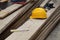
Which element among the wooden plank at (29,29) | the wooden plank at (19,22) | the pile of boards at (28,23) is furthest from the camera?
the wooden plank at (19,22)

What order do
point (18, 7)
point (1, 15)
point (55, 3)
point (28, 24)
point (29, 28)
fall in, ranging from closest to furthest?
point (29, 28)
point (28, 24)
point (1, 15)
point (18, 7)
point (55, 3)

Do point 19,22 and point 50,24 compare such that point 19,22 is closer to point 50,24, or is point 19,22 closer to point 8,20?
point 8,20

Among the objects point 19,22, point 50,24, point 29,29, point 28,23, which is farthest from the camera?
point 50,24

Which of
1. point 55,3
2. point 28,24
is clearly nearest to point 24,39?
point 28,24

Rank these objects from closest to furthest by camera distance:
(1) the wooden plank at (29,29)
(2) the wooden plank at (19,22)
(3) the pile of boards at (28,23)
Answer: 1. (1) the wooden plank at (29,29)
2. (3) the pile of boards at (28,23)
3. (2) the wooden plank at (19,22)

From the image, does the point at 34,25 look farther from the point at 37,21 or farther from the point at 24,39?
the point at 24,39

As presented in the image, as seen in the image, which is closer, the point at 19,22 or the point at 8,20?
the point at 8,20

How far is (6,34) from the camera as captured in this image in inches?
112

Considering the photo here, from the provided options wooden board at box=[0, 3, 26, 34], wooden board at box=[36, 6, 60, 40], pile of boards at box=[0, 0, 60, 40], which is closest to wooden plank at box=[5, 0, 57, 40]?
pile of boards at box=[0, 0, 60, 40]

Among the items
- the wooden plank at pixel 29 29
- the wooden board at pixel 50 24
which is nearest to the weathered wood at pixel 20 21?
the wooden plank at pixel 29 29

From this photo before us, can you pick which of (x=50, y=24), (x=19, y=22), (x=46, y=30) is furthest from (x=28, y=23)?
(x=50, y=24)

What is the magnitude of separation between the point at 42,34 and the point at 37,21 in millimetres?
302

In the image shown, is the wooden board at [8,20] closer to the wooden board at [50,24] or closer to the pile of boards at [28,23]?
the pile of boards at [28,23]

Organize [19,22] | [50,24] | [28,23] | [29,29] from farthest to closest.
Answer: [50,24] → [19,22] → [28,23] → [29,29]
